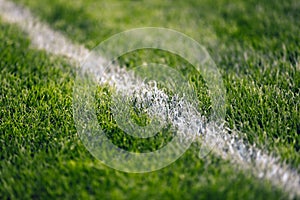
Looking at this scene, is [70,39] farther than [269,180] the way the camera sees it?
Yes

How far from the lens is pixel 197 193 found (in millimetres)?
1987

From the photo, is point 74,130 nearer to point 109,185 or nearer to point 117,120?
point 117,120

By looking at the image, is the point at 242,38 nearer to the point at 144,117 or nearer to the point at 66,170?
the point at 144,117

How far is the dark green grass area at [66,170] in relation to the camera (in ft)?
6.59

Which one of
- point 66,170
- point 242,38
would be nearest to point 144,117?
point 66,170

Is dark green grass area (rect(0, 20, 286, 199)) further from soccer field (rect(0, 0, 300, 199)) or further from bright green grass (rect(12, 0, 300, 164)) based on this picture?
bright green grass (rect(12, 0, 300, 164))

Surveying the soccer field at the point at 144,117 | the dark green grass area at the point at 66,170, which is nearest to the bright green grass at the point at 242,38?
the soccer field at the point at 144,117

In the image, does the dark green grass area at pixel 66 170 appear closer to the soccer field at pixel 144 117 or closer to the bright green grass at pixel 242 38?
the soccer field at pixel 144 117

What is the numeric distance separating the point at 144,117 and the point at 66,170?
2.10 feet

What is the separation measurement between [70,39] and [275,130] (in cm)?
221

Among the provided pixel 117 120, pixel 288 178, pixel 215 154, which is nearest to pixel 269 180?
pixel 288 178

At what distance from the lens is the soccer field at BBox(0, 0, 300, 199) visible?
208 cm

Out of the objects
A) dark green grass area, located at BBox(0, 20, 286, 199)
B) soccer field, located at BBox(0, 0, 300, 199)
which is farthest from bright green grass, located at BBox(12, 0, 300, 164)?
dark green grass area, located at BBox(0, 20, 286, 199)

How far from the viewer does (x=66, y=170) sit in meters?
2.17
